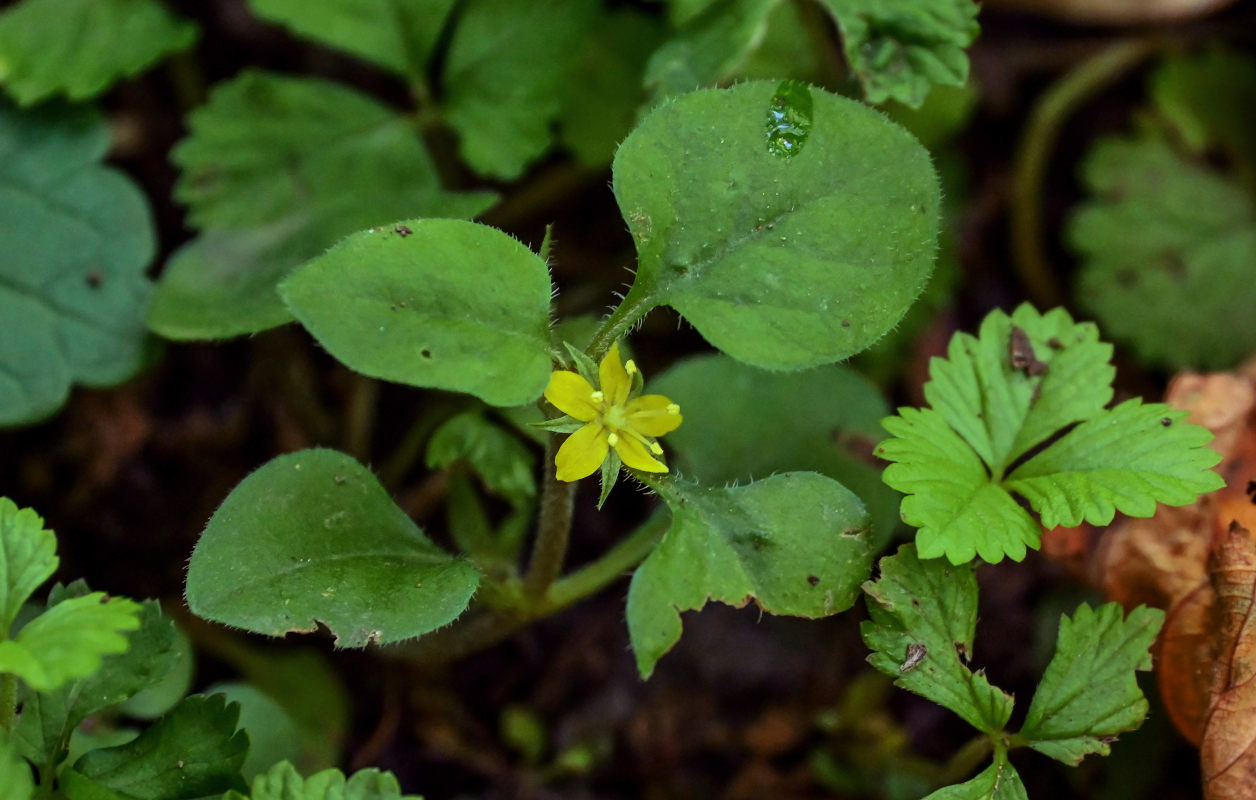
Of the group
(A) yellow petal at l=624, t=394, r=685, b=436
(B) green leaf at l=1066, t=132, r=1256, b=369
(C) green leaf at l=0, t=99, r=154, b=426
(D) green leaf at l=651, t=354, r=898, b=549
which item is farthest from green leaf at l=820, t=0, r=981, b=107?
(C) green leaf at l=0, t=99, r=154, b=426

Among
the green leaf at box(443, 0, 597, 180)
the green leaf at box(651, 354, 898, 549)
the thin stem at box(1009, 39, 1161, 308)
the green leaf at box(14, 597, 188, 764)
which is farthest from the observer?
the thin stem at box(1009, 39, 1161, 308)

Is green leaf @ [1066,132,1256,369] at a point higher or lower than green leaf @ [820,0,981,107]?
lower

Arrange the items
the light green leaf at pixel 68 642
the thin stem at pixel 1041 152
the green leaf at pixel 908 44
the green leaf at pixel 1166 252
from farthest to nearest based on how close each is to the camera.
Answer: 1. the thin stem at pixel 1041 152
2. the green leaf at pixel 1166 252
3. the green leaf at pixel 908 44
4. the light green leaf at pixel 68 642

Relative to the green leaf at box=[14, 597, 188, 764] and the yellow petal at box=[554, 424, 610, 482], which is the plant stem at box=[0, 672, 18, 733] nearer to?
the green leaf at box=[14, 597, 188, 764]

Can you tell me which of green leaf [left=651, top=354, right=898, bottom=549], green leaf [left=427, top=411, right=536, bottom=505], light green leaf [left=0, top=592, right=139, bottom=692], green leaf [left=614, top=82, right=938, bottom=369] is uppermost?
green leaf [left=614, top=82, right=938, bottom=369]

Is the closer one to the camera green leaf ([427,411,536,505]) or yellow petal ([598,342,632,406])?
yellow petal ([598,342,632,406])

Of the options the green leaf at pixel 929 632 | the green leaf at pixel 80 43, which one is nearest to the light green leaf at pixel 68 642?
the green leaf at pixel 929 632

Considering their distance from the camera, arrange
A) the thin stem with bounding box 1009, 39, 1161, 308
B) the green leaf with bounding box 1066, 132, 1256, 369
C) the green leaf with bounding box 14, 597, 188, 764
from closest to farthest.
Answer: the green leaf with bounding box 14, 597, 188, 764
the green leaf with bounding box 1066, 132, 1256, 369
the thin stem with bounding box 1009, 39, 1161, 308

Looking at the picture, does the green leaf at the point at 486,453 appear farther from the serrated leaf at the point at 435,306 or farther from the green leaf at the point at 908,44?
the green leaf at the point at 908,44

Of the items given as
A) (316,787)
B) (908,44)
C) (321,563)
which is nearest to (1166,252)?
(908,44)
